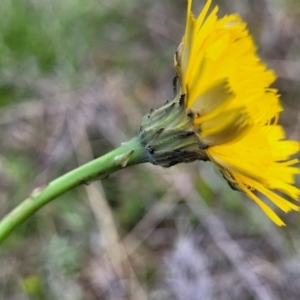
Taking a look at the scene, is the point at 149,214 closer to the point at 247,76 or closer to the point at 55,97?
the point at 55,97

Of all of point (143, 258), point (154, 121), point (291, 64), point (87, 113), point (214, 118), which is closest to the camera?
point (214, 118)

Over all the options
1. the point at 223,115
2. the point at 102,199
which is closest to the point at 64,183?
the point at 223,115

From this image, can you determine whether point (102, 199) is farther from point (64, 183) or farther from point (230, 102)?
point (230, 102)

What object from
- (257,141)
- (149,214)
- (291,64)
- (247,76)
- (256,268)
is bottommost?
(256,268)

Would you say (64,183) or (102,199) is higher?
(64,183)

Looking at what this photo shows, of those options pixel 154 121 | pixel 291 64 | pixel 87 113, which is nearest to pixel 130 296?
pixel 87 113

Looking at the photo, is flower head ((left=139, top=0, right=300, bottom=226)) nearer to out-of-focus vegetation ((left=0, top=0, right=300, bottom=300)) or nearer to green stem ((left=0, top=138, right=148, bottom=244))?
green stem ((left=0, top=138, right=148, bottom=244))

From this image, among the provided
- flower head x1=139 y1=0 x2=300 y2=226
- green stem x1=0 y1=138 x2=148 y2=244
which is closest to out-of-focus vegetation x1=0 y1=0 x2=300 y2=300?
green stem x1=0 y1=138 x2=148 y2=244
